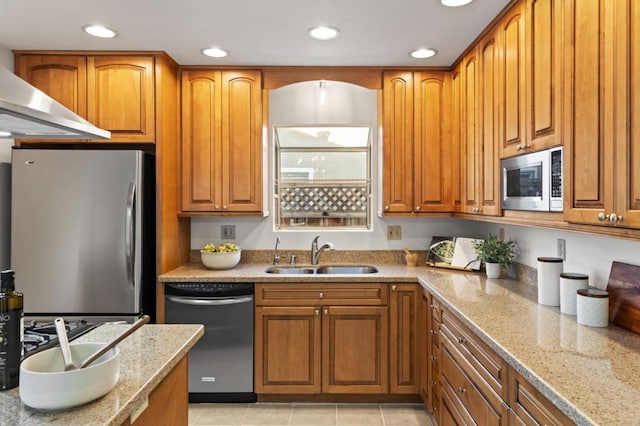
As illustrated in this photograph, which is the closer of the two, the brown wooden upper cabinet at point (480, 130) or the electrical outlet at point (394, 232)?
the brown wooden upper cabinet at point (480, 130)

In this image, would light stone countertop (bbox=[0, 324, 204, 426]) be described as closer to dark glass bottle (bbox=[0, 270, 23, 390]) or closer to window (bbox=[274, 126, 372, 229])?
dark glass bottle (bbox=[0, 270, 23, 390])

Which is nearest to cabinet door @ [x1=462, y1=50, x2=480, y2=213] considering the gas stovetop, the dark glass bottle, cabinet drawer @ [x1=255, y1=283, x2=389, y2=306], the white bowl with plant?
cabinet drawer @ [x1=255, y1=283, x2=389, y2=306]

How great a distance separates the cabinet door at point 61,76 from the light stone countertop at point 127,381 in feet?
6.31

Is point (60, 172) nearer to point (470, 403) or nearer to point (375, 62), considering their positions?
point (375, 62)

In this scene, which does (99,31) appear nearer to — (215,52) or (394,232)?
(215,52)

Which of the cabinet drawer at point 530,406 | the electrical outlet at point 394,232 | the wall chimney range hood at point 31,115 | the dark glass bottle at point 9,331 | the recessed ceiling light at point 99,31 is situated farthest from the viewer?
the electrical outlet at point 394,232

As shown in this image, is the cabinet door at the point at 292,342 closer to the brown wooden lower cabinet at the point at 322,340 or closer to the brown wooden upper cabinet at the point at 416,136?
the brown wooden lower cabinet at the point at 322,340

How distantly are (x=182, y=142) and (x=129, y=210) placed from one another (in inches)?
29.0

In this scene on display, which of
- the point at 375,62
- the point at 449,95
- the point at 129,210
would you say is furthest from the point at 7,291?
the point at 449,95

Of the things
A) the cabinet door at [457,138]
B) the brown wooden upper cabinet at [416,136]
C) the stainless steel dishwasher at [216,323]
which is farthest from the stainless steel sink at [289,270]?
the cabinet door at [457,138]

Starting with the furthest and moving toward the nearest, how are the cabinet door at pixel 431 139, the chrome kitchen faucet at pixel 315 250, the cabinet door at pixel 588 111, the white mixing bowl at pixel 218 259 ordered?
the chrome kitchen faucet at pixel 315 250, the cabinet door at pixel 431 139, the white mixing bowl at pixel 218 259, the cabinet door at pixel 588 111

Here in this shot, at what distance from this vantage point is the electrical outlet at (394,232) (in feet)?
11.6

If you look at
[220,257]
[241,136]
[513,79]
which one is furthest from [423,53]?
[220,257]

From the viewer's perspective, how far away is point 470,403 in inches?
73.1
